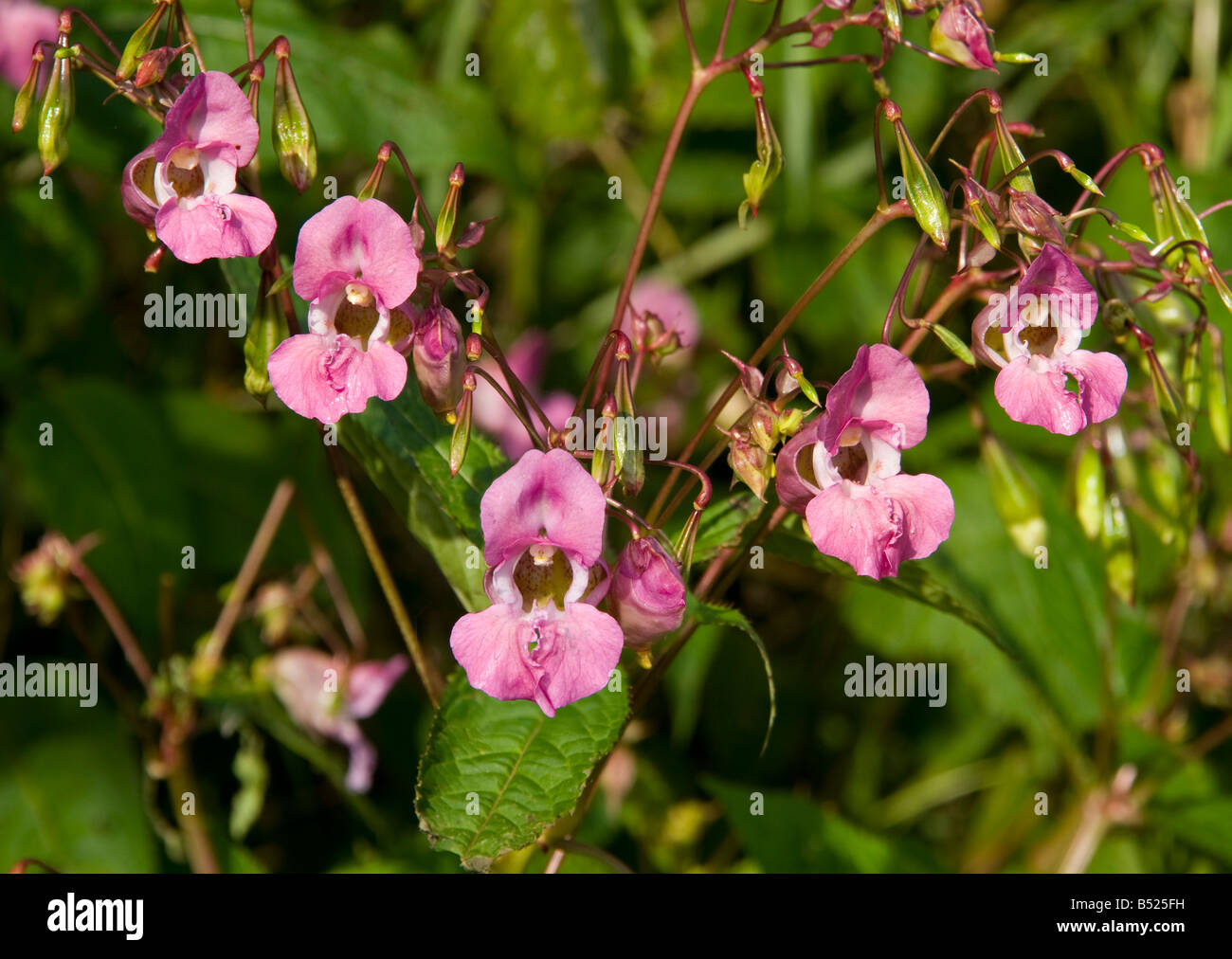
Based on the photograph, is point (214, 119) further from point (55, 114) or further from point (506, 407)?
point (506, 407)

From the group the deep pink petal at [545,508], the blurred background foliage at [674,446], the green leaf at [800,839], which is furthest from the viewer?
the blurred background foliage at [674,446]

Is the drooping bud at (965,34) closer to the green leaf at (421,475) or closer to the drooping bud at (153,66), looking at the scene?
the green leaf at (421,475)

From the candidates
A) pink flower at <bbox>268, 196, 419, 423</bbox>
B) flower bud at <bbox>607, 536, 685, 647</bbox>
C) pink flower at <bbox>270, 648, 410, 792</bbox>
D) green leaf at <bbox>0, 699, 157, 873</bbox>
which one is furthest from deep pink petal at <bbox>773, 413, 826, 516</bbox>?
green leaf at <bbox>0, 699, 157, 873</bbox>

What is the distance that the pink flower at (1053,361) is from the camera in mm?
1138

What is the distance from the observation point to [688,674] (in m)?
2.42

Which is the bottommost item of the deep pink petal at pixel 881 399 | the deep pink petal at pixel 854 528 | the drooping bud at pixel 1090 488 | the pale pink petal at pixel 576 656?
the pale pink petal at pixel 576 656

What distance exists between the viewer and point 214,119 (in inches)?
46.5

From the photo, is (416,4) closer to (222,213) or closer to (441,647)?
(441,647)

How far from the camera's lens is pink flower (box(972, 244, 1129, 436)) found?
1.14 m

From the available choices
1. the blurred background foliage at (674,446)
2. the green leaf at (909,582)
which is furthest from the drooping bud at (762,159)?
the blurred background foliage at (674,446)

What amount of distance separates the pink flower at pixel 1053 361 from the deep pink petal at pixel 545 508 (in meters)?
0.42

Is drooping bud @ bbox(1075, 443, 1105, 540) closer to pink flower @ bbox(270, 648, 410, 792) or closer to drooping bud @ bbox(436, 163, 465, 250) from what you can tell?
drooping bud @ bbox(436, 163, 465, 250)

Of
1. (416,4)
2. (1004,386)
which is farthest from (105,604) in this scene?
(416,4)

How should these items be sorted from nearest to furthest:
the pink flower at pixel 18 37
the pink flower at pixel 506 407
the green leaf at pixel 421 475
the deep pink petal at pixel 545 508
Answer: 1. the deep pink petal at pixel 545 508
2. the green leaf at pixel 421 475
3. the pink flower at pixel 18 37
4. the pink flower at pixel 506 407
